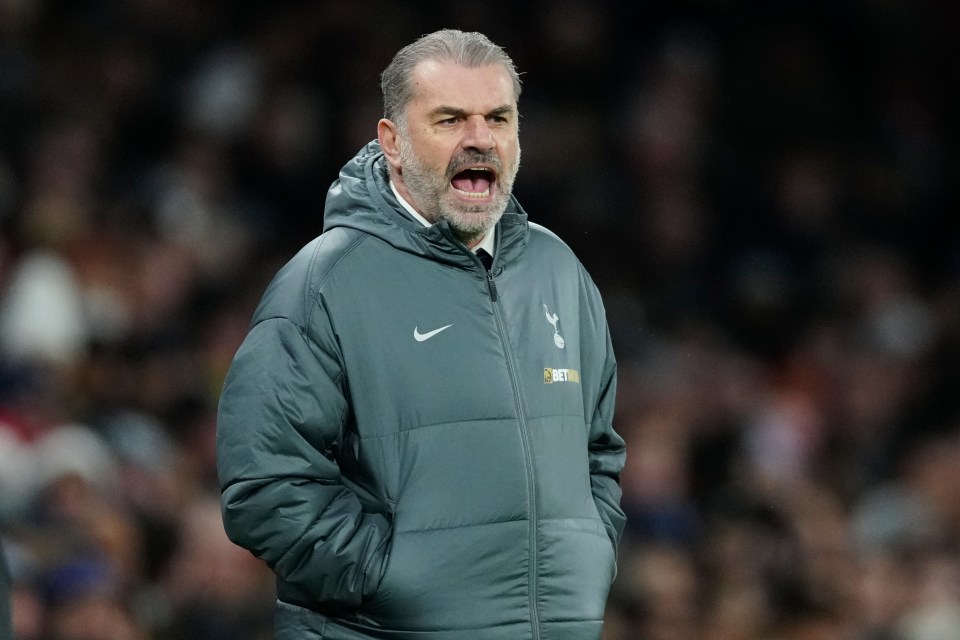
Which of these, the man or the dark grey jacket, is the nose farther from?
the dark grey jacket

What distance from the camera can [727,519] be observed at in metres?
7.30

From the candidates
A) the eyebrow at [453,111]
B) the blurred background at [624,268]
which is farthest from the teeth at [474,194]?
the blurred background at [624,268]

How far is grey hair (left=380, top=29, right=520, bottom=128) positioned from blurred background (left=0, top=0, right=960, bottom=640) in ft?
9.69

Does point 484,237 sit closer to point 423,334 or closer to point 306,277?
point 423,334

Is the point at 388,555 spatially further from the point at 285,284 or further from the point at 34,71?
the point at 34,71

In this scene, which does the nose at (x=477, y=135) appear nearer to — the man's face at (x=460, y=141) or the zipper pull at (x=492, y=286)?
the man's face at (x=460, y=141)

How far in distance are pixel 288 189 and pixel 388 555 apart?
6.01 meters

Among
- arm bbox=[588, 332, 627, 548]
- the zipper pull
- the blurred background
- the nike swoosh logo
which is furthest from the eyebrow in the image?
the blurred background

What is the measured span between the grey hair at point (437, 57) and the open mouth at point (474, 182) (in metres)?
0.16

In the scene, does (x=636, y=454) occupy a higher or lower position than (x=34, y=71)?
lower

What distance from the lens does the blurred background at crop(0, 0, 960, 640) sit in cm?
674

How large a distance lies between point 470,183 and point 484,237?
128 mm

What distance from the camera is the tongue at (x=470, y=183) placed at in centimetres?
346

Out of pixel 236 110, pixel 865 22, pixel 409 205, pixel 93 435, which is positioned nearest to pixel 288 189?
pixel 236 110
